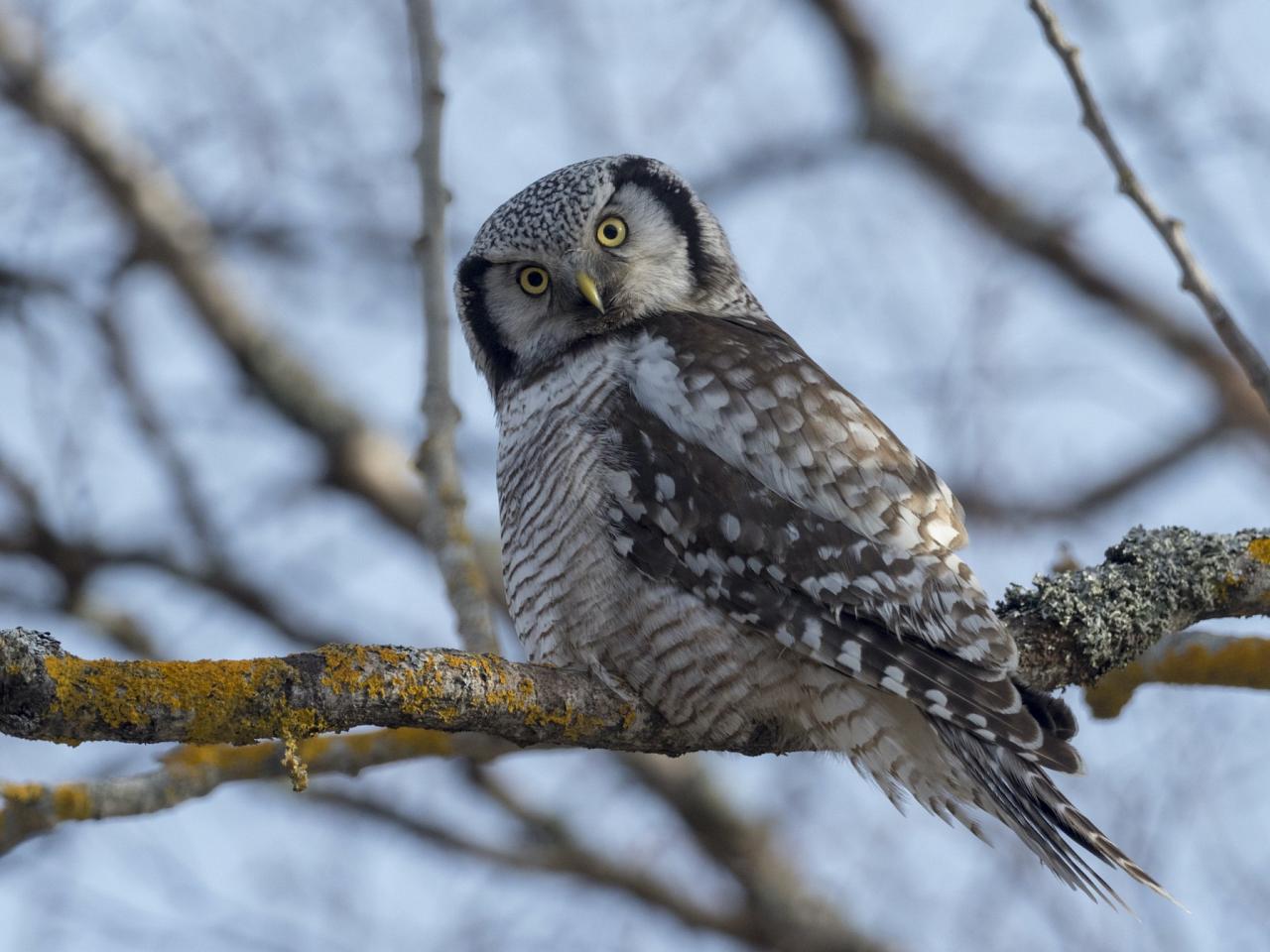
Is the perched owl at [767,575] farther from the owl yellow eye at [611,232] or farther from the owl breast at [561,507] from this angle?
the owl yellow eye at [611,232]

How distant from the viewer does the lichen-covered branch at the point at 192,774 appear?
307 cm

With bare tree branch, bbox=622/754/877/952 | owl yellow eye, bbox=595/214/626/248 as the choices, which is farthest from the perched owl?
bare tree branch, bbox=622/754/877/952

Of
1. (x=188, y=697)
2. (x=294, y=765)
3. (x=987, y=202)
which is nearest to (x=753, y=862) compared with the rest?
(x=294, y=765)

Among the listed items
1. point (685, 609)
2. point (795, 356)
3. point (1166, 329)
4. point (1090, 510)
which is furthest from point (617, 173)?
point (1166, 329)

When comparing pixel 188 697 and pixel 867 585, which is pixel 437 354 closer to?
pixel 867 585

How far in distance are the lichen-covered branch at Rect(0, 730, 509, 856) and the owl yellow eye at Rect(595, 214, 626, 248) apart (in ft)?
5.23

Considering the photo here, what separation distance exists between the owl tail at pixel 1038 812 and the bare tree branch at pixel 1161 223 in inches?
39.9

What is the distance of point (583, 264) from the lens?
14.1ft

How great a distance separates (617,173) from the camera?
15.3 feet

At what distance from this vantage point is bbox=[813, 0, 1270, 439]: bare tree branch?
9.34 m

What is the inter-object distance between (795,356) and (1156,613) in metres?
1.20

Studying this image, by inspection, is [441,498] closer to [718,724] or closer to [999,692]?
[718,724]

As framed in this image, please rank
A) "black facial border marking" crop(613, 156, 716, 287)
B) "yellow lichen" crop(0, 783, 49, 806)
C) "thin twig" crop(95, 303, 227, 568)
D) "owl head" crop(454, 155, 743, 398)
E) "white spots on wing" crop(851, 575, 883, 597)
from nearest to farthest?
"yellow lichen" crop(0, 783, 49, 806), "white spots on wing" crop(851, 575, 883, 597), "owl head" crop(454, 155, 743, 398), "black facial border marking" crop(613, 156, 716, 287), "thin twig" crop(95, 303, 227, 568)

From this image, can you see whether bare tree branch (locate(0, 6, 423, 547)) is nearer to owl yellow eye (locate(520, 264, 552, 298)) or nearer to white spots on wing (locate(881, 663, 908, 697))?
owl yellow eye (locate(520, 264, 552, 298))
